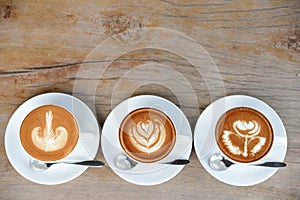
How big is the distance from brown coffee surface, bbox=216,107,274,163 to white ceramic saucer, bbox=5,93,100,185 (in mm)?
376

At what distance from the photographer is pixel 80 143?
1.32 metres

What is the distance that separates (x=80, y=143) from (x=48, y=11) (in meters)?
0.44

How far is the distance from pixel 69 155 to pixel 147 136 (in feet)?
0.81

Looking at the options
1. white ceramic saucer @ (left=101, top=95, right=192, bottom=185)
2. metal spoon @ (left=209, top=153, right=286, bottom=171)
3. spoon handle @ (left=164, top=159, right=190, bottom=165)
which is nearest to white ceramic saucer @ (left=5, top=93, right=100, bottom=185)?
white ceramic saucer @ (left=101, top=95, right=192, bottom=185)

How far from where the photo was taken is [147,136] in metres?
1.27

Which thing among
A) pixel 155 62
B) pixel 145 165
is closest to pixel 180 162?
pixel 145 165

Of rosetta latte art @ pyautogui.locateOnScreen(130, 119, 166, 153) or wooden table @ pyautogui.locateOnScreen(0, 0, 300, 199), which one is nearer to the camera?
rosetta latte art @ pyautogui.locateOnScreen(130, 119, 166, 153)

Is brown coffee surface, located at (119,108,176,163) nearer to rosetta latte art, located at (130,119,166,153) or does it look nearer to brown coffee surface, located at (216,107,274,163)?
rosetta latte art, located at (130,119,166,153)

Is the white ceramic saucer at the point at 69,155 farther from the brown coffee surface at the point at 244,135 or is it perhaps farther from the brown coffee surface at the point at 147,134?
the brown coffee surface at the point at 244,135

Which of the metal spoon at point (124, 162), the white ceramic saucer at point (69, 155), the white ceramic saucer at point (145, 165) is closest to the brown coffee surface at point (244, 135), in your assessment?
the white ceramic saucer at point (145, 165)

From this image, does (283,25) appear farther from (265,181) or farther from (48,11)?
(48,11)

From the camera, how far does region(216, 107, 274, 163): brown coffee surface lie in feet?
4.14

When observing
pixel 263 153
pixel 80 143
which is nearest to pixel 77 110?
pixel 80 143

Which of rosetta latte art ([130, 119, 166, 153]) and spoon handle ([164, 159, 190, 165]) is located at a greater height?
rosetta latte art ([130, 119, 166, 153])
